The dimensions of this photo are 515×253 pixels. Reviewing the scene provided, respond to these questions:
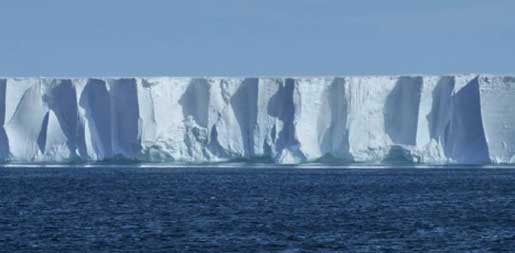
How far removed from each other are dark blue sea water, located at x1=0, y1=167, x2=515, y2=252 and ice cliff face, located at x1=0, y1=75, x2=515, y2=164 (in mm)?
1003

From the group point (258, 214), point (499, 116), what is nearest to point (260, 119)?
point (499, 116)

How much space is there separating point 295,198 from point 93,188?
26.1ft

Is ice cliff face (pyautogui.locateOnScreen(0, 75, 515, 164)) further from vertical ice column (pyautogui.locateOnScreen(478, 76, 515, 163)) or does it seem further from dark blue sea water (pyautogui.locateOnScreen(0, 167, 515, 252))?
dark blue sea water (pyautogui.locateOnScreen(0, 167, 515, 252))

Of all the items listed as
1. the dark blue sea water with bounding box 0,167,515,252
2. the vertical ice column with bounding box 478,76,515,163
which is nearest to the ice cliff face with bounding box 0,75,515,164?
the vertical ice column with bounding box 478,76,515,163

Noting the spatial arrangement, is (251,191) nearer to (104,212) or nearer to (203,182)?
(203,182)

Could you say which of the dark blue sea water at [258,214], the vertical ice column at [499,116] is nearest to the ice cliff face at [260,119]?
the vertical ice column at [499,116]

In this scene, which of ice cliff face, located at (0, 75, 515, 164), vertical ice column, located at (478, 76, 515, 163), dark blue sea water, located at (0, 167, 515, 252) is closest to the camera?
dark blue sea water, located at (0, 167, 515, 252)

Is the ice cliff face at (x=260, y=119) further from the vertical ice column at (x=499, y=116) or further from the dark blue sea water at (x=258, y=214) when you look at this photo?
the dark blue sea water at (x=258, y=214)

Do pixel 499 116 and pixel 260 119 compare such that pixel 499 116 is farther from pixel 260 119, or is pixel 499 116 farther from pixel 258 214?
pixel 258 214

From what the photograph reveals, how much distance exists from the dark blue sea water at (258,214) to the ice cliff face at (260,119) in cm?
100

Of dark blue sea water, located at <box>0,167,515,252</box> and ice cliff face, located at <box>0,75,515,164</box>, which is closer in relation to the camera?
dark blue sea water, located at <box>0,167,515,252</box>

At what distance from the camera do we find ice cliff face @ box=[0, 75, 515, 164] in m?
45.5

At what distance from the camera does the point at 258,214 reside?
3038 centimetres

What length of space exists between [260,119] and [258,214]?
16687 mm
